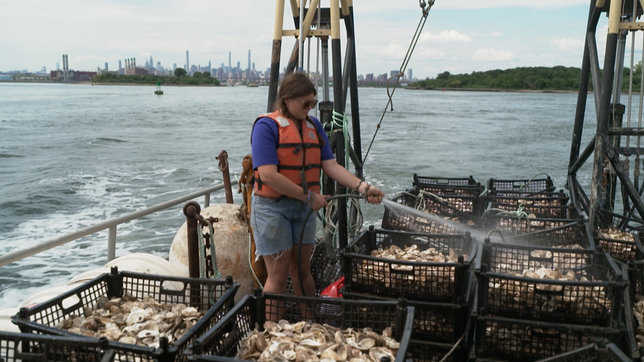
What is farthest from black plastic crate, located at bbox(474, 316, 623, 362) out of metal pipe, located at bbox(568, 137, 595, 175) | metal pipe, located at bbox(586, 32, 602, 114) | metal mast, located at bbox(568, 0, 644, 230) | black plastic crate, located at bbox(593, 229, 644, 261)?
metal pipe, located at bbox(568, 137, 595, 175)

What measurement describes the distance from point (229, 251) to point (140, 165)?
2193cm

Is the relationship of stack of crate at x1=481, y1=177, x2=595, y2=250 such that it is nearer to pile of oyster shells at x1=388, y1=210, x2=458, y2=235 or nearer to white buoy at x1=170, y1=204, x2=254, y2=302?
pile of oyster shells at x1=388, y1=210, x2=458, y2=235

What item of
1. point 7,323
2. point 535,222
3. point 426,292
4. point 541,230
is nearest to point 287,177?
point 426,292

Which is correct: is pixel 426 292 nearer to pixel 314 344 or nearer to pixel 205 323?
pixel 314 344

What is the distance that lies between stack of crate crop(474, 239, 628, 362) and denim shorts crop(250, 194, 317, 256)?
123 centimetres

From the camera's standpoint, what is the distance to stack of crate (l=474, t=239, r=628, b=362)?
10.2 ft

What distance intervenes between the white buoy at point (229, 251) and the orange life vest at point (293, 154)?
1.24 meters

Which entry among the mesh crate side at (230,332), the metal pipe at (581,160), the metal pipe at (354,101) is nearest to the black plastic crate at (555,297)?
the mesh crate side at (230,332)

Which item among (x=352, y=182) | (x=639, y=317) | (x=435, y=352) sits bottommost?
(x=435, y=352)

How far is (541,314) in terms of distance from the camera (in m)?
3.24

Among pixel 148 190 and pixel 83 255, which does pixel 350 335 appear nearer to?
pixel 83 255

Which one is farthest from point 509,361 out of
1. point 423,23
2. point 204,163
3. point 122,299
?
point 204,163

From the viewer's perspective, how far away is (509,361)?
326 cm

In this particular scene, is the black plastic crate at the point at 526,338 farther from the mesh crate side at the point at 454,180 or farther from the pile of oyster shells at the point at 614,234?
the mesh crate side at the point at 454,180
